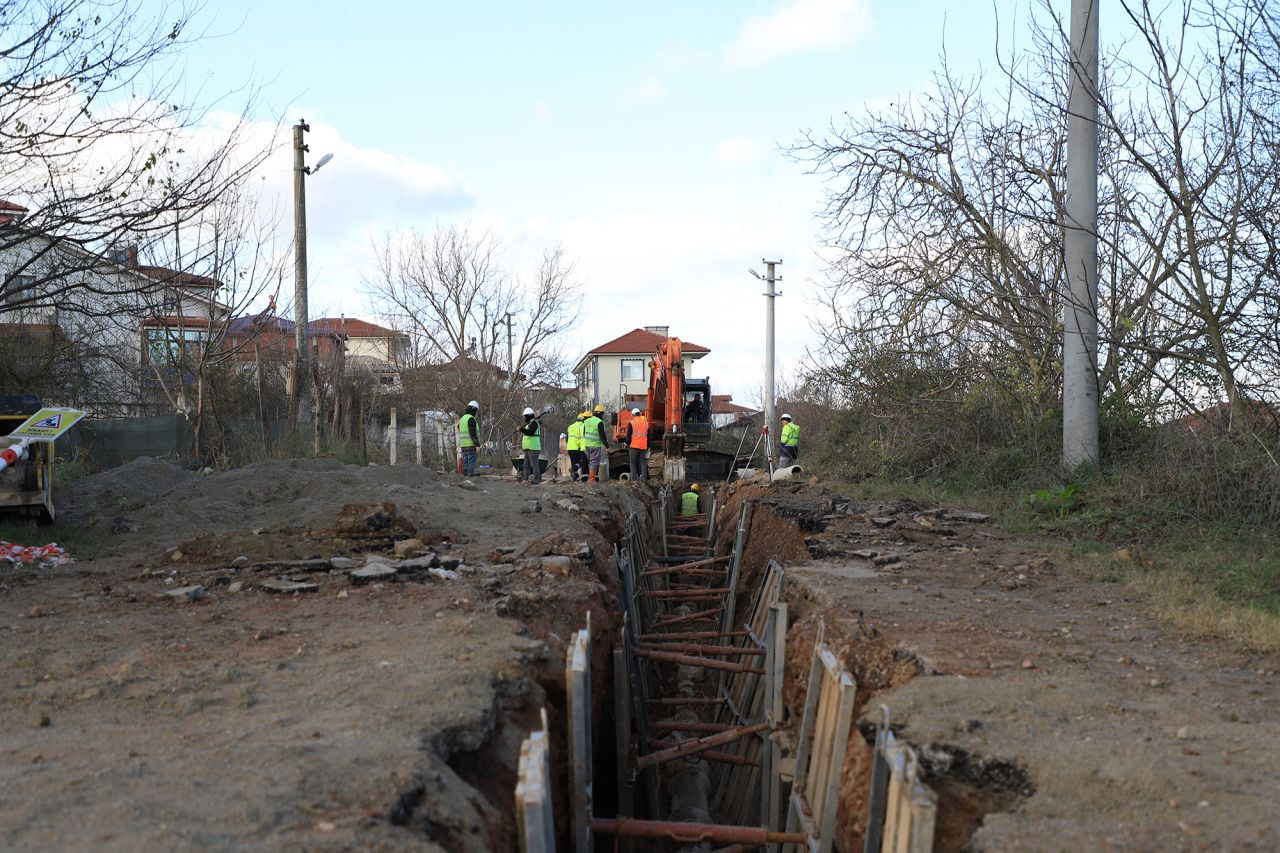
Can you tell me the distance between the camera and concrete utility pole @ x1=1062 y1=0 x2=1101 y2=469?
9961 millimetres

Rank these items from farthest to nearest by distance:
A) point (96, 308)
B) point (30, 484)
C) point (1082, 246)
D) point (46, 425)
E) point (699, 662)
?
point (96, 308) < point (1082, 246) < point (46, 425) < point (30, 484) < point (699, 662)

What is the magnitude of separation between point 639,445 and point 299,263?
7231mm

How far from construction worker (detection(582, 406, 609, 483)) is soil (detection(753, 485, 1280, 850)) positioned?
12860 millimetres

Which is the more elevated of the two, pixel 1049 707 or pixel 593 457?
pixel 593 457

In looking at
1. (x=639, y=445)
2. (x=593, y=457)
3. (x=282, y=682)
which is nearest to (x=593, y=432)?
(x=593, y=457)

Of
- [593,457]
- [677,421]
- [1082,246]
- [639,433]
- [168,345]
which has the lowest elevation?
[593,457]

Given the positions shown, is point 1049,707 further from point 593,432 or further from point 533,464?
point 593,432

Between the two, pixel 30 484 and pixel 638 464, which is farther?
pixel 638 464

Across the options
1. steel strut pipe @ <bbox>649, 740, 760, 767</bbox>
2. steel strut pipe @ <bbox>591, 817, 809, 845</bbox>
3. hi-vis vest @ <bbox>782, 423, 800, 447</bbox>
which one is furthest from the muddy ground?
hi-vis vest @ <bbox>782, 423, 800, 447</bbox>

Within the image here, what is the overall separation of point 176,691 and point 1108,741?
12.9 feet

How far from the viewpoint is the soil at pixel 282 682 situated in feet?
10.3

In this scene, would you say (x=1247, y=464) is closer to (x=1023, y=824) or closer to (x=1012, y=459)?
(x=1012, y=459)

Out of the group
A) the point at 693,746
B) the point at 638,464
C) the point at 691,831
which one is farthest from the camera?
the point at 638,464

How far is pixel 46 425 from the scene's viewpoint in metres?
9.37
